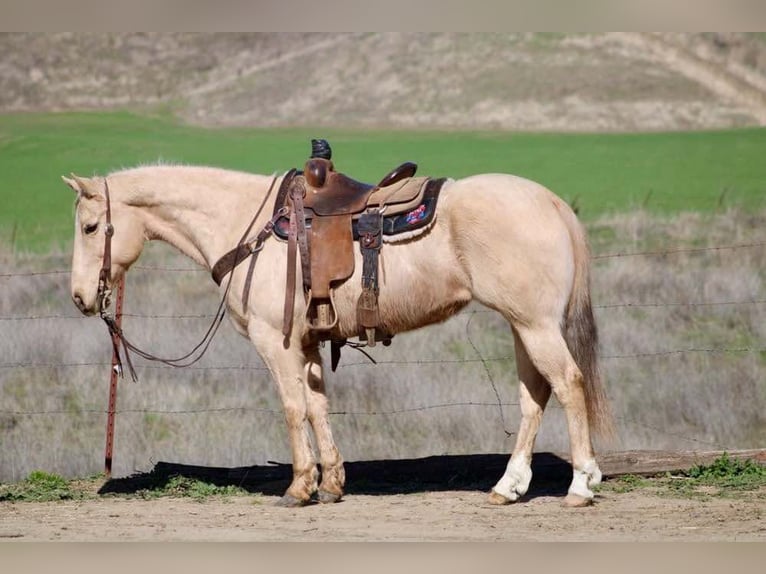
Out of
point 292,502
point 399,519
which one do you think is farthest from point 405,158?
point 399,519

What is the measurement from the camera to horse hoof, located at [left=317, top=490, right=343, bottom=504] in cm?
689

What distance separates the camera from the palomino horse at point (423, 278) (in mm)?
6305

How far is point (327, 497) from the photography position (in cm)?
690

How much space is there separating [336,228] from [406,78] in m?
22.6

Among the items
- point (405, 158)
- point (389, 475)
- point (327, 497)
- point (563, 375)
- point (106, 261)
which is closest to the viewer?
point (563, 375)

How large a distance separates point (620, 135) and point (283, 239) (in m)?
18.3

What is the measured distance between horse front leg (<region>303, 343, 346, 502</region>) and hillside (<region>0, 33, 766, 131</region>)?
738 inches

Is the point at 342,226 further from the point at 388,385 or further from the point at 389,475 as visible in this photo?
the point at 388,385

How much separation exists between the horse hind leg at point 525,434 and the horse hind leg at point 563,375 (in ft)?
0.92

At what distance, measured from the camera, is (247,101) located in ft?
91.7

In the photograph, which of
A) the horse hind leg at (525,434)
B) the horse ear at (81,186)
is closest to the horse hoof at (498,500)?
the horse hind leg at (525,434)

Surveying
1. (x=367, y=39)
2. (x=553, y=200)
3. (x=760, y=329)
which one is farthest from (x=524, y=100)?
(x=553, y=200)

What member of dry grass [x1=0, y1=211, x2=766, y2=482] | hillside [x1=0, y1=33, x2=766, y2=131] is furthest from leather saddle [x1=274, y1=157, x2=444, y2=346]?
hillside [x1=0, y1=33, x2=766, y2=131]

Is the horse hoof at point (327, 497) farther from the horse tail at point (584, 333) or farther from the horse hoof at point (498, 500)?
the horse tail at point (584, 333)
